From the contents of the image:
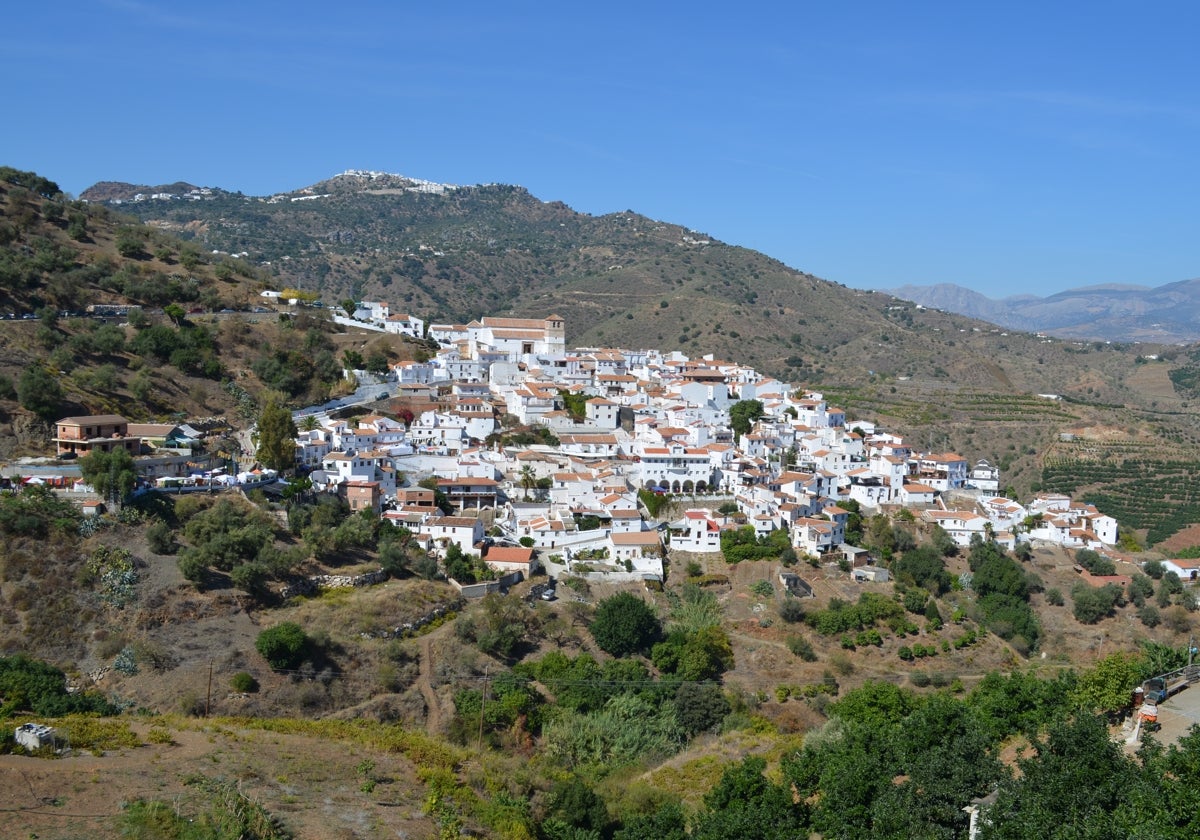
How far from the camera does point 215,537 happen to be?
26.9 m

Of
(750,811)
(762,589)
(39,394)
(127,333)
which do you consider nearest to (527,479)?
(762,589)

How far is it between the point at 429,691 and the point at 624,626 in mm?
6259

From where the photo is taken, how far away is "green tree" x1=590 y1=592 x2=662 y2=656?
28.2 meters

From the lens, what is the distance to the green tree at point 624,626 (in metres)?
28.2

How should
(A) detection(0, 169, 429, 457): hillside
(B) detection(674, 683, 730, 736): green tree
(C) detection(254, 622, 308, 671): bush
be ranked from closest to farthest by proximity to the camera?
(C) detection(254, 622, 308, 671): bush < (B) detection(674, 683, 730, 736): green tree < (A) detection(0, 169, 429, 457): hillside

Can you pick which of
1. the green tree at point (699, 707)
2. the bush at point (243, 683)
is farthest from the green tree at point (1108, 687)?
the bush at point (243, 683)

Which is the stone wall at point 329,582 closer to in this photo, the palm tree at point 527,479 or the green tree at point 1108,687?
the palm tree at point 527,479

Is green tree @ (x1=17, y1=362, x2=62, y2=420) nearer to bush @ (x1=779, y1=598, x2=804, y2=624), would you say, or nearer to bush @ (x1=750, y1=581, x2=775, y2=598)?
bush @ (x1=750, y1=581, x2=775, y2=598)

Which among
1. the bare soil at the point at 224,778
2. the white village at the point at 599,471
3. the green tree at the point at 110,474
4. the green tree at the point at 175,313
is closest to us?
the bare soil at the point at 224,778

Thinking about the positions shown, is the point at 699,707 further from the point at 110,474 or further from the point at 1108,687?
the point at 110,474

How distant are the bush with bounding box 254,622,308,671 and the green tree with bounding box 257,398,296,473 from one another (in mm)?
9172

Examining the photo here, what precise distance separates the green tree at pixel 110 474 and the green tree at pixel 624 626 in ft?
46.4

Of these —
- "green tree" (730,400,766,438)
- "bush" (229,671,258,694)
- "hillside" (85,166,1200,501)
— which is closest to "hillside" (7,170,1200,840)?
"bush" (229,671,258,694)

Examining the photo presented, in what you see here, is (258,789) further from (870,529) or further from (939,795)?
(870,529)
